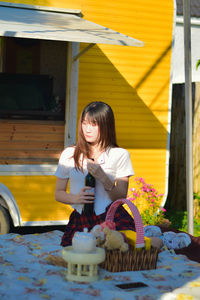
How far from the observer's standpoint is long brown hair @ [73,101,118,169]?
12.6ft

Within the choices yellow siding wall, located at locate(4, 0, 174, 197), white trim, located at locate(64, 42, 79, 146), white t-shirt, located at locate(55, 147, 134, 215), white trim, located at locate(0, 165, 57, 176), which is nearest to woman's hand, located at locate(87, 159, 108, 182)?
white t-shirt, located at locate(55, 147, 134, 215)

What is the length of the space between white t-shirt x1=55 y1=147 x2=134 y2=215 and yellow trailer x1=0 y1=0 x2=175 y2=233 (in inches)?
107

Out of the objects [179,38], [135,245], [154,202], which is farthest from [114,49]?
[179,38]

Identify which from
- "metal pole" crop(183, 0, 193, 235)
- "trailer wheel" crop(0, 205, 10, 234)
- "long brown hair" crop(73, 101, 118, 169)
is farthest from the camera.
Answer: "trailer wheel" crop(0, 205, 10, 234)

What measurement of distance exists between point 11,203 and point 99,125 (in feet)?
10.6

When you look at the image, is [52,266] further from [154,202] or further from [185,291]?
[154,202]

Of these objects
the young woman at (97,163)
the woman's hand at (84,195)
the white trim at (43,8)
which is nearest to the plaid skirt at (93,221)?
the young woman at (97,163)

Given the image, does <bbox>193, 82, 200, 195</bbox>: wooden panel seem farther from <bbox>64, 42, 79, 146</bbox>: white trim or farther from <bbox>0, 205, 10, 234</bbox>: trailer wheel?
<bbox>0, 205, 10, 234</bbox>: trailer wheel

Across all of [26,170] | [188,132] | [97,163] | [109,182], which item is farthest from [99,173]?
[26,170]

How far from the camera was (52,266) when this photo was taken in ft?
11.3

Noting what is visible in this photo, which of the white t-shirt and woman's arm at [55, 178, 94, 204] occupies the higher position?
the white t-shirt

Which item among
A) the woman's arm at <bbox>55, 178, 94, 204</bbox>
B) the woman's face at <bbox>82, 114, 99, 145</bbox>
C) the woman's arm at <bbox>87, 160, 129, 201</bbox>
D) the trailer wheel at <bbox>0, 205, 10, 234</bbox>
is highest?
the woman's face at <bbox>82, 114, 99, 145</bbox>

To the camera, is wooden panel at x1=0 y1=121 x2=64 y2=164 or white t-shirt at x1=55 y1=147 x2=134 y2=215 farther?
wooden panel at x1=0 y1=121 x2=64 y2=164

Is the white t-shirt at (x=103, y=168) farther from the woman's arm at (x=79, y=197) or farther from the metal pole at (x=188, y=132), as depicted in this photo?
the metal pole at (x=188, y=132)
